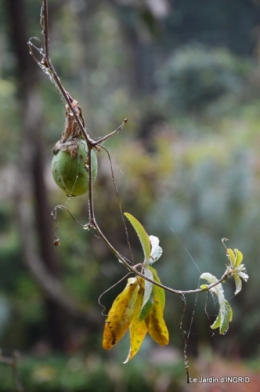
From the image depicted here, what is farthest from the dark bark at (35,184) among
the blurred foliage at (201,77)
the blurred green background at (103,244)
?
the blurred foliage at (201,77)

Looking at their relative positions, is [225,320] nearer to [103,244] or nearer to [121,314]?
[121,314]

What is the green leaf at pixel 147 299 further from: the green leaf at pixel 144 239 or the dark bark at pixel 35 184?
the dark bark at pixel 35 184

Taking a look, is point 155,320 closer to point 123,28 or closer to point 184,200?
point 184,200

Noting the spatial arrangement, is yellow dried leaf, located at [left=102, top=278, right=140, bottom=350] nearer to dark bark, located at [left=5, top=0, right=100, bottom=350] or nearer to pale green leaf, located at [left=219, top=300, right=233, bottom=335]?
pale green leaf, located at [left=219, top=300, right=233, bottom=335]

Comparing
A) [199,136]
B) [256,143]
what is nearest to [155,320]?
[256,143]

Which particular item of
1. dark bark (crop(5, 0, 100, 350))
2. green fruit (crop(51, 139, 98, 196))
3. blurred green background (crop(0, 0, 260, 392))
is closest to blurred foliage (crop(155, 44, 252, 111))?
blurred green background (crop(0, 0, 260, 392))
